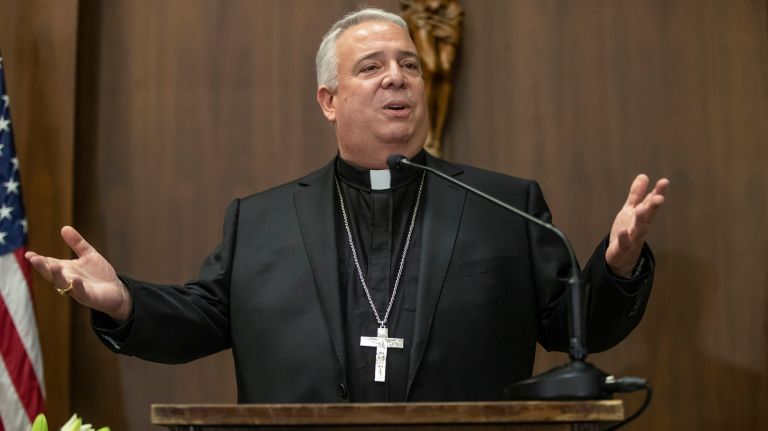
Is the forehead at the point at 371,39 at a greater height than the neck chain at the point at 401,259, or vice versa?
the forehead at the point at 371,39

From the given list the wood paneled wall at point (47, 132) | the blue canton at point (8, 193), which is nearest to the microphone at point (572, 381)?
the blue canton at point (8, 193)

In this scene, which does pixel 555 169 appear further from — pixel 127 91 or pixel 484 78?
pixel 127 91

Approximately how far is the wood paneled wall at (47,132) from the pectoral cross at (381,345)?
1773mm

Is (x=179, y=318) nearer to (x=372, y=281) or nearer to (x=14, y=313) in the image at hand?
(x=372, y=281)

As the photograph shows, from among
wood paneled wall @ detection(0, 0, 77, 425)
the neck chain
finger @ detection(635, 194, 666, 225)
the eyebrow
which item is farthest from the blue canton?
finger @ detection(635, 194, 666, 225)

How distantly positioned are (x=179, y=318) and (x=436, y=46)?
6.17 ft

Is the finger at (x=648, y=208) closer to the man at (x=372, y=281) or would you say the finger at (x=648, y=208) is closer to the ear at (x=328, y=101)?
the man at (x=372, y=281)

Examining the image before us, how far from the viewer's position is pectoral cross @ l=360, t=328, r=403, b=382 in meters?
2.70

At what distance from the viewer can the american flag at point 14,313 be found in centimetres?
360

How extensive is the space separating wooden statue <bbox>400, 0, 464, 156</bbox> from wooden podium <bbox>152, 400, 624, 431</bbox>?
8.12 feet

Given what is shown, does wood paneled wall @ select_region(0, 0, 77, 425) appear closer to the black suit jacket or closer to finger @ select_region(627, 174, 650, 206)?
the black suit jacket

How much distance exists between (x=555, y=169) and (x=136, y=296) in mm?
2073

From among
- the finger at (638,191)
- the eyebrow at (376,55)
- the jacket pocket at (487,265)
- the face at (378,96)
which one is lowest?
the jacket pocket at (487,265)

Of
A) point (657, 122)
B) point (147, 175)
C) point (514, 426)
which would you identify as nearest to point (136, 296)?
point (514, 426)
